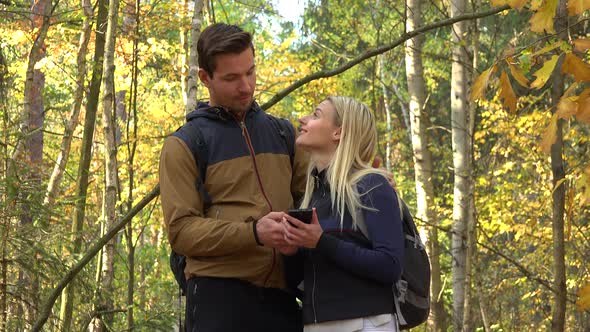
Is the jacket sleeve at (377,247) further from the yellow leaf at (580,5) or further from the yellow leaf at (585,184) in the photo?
the yellow leaf at (580,5)

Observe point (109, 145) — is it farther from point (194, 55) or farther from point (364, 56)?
point (364, 56)

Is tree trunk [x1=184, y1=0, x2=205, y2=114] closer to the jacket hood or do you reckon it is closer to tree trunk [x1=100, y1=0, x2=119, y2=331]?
tree trunk [x1=100, y1=0, x2=119, y2=331]

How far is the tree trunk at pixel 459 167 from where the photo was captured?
388 inches

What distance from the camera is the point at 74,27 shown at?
33.2ft

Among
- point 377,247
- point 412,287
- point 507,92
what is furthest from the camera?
point 507,92

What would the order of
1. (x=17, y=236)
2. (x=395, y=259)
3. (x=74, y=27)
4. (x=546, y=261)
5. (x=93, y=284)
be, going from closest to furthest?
1. (x=395, y=259)
2. (x=17, y=236)
3. (x=93, y=284)
4. (x=74, y=27)
5. (x=546, y=261)

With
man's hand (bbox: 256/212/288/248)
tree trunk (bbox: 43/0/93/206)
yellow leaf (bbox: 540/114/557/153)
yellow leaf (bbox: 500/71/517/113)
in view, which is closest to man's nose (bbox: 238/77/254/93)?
man's hand (bbox: 256/212/288/248)

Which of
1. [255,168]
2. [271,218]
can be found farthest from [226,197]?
[271,218]

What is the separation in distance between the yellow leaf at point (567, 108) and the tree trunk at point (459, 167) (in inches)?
263

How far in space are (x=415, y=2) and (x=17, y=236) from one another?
758 cm

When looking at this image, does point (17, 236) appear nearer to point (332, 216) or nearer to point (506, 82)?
point (332, 216)

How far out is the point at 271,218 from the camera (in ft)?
9.04

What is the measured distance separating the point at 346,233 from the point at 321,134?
38 cm

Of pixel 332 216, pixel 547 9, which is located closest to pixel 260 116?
pixel 332 216
